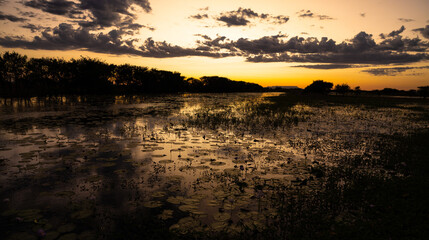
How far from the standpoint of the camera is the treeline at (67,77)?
61.8 meters

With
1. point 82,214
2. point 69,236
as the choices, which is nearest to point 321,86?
point 82,214

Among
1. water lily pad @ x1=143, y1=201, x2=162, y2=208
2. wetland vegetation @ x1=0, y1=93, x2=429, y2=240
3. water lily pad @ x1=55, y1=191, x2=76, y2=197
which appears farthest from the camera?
water lily pad @ x1=55, y1=191, x2=76, y2=197

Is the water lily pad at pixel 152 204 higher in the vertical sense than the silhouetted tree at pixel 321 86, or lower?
lower

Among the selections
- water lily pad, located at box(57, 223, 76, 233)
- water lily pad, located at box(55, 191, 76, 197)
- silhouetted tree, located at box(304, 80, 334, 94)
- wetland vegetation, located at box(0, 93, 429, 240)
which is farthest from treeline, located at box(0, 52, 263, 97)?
silhouetted tree, located at box(304, 80, 334, 94)

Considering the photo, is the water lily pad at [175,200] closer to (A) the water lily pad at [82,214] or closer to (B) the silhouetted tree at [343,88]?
(A) the water lily pad at [82,214]

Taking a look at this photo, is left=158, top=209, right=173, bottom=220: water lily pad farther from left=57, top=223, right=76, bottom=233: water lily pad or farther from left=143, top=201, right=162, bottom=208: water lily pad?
left=57, top=223, right=76, bottom=233: water lily pad

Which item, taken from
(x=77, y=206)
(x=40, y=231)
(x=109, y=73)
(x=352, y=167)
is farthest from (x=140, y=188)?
(x=109, y=73)

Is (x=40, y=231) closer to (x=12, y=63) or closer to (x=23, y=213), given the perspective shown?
(x=23, y=213)

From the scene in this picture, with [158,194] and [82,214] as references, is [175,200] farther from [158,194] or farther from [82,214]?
[82,214]

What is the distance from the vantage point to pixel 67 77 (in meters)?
75.1

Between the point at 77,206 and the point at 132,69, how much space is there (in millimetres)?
102321

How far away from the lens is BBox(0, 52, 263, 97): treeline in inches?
2433

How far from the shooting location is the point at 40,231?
4145mm

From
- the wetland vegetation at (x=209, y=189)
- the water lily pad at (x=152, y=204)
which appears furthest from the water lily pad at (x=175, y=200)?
the water lily pad at (x=152, y=204)
